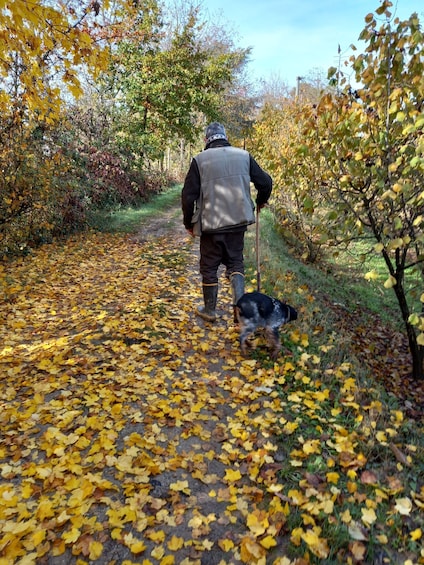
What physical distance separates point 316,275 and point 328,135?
5195 millimetres

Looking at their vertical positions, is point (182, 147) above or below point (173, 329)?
above

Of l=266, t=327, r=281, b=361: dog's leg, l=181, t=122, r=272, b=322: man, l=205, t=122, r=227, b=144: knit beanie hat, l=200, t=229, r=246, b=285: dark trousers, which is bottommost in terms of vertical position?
l=266, t=327, r=281, b=361: dog's leg

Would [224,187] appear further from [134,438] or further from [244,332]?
[134,438]

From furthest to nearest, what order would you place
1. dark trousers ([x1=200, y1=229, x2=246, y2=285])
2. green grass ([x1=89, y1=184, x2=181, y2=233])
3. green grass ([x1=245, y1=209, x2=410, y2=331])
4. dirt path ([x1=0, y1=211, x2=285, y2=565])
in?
green grass ([x1=89, y1=184, x2=181, y2=233])
green grass ([x1=245, y1=209, x2=410, y2=331])
dark trousers ([x1=200, y1=229, x2=246, y2=285])
dirt path ([x1=0, y1=211, x2=285, y2=565])

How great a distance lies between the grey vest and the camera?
4477mm

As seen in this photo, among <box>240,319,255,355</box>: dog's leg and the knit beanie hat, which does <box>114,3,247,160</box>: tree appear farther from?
<box>240,319,255,355</box>: dog's leg

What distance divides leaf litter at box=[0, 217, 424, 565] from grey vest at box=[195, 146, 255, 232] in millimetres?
1426

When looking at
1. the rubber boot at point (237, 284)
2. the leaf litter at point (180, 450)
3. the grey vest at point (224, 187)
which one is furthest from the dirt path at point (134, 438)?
the grey vest at point (224, 187)

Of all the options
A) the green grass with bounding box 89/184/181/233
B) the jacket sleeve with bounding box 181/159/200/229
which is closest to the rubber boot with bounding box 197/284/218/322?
the jacket sleeve with bounding box 181/159/200/229

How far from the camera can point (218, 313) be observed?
566 centimetres

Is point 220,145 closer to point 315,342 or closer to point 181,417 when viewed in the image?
point 315,342

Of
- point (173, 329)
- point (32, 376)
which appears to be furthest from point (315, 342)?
point (32, 376)

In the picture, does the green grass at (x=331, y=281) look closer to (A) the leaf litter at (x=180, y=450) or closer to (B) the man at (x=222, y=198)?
(B) the man at (x=222, y=198)

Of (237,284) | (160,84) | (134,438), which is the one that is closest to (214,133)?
(237,284)
